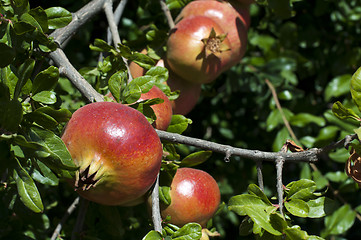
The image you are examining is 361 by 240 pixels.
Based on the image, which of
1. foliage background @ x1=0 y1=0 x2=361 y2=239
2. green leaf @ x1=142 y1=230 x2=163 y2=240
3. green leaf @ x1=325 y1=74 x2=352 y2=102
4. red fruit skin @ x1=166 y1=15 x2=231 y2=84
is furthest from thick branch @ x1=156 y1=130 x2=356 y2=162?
green leaf @ x1=325 y1=74 x2=352 y2=102

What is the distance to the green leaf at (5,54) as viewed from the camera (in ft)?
2.90

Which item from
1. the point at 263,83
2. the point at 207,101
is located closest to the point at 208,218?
the point at 263,83

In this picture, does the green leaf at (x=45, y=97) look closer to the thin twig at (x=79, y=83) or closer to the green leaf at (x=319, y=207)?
the thin twig at (x=79, y=83)

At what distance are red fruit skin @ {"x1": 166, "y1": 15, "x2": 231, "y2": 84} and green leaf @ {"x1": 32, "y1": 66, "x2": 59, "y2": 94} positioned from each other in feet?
1.66

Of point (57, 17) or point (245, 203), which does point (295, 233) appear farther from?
point (57, 17)

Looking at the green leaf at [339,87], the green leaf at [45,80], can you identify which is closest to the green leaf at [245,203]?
the green leaf at [45,80]

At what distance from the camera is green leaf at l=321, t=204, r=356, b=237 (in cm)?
179

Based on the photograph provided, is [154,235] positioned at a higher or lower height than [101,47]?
lower

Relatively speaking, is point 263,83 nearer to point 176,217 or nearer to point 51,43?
point 176,217

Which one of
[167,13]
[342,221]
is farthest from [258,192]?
[342,221]

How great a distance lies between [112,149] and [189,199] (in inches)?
13.6

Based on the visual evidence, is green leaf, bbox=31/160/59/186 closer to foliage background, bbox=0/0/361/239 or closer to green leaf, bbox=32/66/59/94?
green leaf, bbox=32/66/59/94

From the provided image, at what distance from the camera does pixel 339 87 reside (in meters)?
2.07

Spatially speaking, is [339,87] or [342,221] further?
[339,87]
